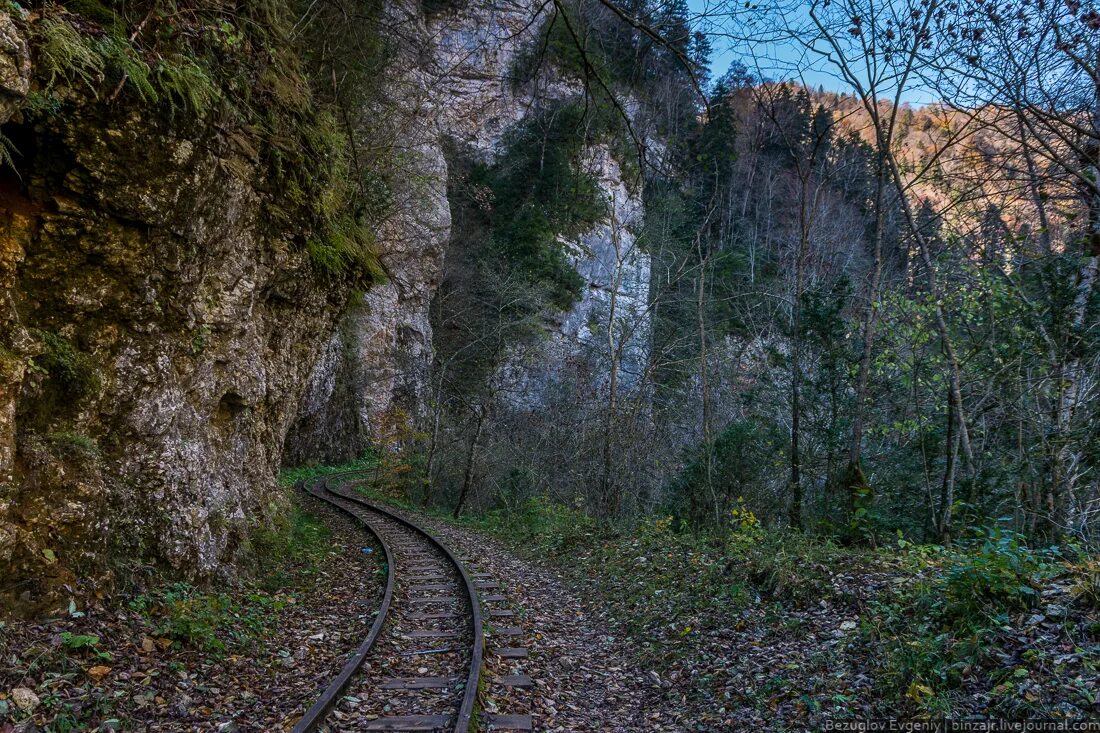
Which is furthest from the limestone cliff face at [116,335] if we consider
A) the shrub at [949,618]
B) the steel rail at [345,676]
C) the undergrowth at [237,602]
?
the shrub at [949,618]

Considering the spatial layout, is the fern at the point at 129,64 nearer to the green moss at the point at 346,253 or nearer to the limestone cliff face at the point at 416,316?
the green moss at the point at 346,253

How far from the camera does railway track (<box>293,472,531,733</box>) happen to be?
4766 mm

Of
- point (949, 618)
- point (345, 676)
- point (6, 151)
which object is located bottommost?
point (345, 676)

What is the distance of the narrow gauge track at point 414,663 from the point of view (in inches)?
187

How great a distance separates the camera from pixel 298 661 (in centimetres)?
580

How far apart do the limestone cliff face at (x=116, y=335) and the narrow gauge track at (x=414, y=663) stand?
2219 mm

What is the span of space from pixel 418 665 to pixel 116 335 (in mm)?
4416

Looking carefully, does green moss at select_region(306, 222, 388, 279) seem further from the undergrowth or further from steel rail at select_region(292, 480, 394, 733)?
steel rail at select_region(292, 480, 394, 733)

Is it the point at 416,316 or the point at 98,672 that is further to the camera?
the point at 416,316

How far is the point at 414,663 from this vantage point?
6.01 meters

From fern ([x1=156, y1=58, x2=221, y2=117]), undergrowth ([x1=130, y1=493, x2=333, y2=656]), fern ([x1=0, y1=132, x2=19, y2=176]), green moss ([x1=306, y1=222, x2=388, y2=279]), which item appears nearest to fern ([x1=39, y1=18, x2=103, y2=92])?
fern ([x1=0, y1=132, x2=19, y2=176])

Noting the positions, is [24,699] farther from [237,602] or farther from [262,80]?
[262,80]

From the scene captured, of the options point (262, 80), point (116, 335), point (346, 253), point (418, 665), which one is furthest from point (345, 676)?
point (346, 253)

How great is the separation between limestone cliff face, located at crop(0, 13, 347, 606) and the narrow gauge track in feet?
7.28
